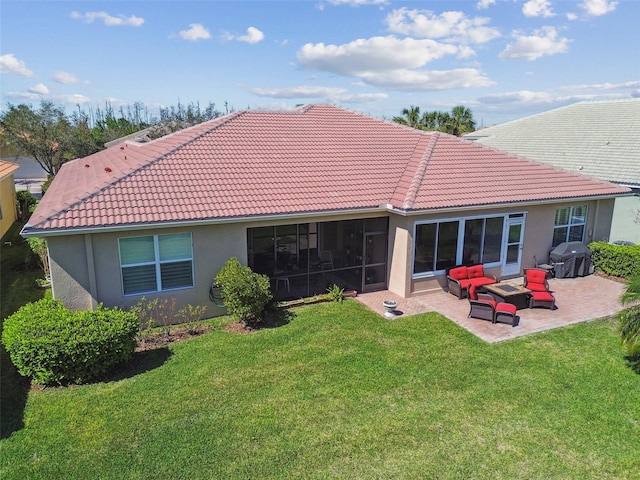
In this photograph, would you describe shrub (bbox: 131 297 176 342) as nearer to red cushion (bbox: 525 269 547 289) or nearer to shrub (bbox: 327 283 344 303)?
shrub (bbox: 327 283 344 303)

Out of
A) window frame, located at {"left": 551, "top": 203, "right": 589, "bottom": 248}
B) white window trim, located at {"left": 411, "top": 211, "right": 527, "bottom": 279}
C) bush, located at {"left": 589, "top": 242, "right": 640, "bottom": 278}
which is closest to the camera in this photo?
white window trim, located at {"left": 411, "top": 211, "right": 527, "bottom": 279}

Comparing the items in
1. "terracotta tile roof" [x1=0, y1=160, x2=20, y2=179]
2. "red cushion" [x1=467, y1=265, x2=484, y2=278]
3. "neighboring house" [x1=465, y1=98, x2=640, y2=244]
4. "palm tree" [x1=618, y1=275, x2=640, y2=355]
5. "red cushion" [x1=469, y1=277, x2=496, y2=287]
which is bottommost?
"red cushion" [x1=469, y1=277, x2=496, y2=287]

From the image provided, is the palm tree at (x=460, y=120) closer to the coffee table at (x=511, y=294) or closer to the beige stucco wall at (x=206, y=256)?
the beige stucco wall at (x=206, y=256)

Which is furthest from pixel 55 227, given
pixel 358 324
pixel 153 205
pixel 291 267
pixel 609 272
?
pixel 609 272

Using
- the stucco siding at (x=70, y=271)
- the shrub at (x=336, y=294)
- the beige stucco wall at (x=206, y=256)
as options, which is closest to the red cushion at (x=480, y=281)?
the beige stucco wall at (x=206, y=256)

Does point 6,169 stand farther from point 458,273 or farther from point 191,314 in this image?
point 458,273

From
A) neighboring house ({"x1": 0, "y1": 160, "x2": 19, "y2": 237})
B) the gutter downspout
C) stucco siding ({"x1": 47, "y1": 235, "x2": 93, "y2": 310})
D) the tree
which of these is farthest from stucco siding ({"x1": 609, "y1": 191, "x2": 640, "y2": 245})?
the tree
